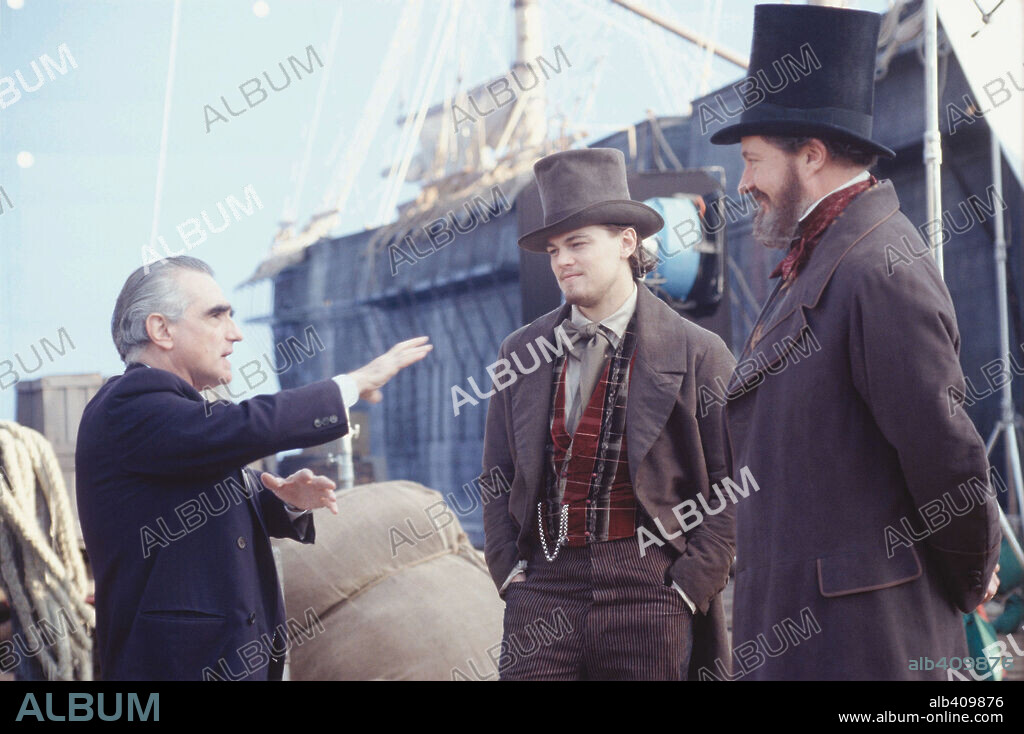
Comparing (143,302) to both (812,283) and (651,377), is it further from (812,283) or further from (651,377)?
(812,283)

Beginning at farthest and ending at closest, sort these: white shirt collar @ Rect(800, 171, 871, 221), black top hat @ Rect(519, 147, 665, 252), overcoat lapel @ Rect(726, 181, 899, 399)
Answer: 1. black top hat @ Rect(519, 147, 665, 252)
2. white shirt collar @ Rect(800, 171, 871, 221)
3. overcoat lapel @ Rect(726, 181, 899, 399)

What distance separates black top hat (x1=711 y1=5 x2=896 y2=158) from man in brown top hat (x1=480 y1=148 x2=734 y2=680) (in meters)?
0.61

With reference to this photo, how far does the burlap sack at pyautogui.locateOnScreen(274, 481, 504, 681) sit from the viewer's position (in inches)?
167

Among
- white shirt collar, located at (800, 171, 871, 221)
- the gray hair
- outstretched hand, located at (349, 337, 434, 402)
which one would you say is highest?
the gray hair

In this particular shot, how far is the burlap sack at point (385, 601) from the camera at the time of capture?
167 inches

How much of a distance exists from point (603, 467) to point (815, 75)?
1106 mm

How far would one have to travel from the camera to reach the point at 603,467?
9.56ft

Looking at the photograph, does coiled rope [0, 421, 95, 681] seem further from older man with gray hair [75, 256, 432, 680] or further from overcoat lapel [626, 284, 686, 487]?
overcoat lapel [626, 284, 686, 487]

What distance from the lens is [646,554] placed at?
2854mm

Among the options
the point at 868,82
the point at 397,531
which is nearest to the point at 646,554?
the point at 868,82

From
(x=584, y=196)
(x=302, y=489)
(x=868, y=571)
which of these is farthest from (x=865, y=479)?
(x=302, y=489)

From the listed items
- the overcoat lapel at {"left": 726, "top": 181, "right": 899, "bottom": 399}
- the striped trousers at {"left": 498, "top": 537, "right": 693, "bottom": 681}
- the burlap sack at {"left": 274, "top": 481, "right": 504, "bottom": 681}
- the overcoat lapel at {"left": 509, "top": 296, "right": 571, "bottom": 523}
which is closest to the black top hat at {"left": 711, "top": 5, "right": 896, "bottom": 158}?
the overcoat lapel at {"left": 726, "top": 181, "right": 899, "bottom": 399}
